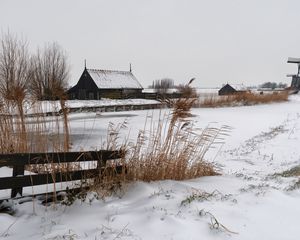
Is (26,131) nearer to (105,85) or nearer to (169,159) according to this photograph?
(169,159)

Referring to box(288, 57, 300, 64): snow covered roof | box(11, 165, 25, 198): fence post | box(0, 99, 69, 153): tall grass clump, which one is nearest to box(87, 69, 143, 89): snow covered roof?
box(288, 57, 300, 64): snow covered roof

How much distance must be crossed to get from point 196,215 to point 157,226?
1.35 ft

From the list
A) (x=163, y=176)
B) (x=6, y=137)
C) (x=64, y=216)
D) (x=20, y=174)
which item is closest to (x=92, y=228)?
(x=64, y=216)

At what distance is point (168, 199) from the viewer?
3.27 m

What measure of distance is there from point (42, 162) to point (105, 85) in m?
28.9

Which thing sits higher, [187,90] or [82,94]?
[187,90]

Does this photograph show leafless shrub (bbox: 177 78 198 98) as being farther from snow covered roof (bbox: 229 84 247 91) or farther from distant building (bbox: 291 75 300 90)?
snow covered roof (bbox: 229 84 247 91)

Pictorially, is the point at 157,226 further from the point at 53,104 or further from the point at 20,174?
the point at 53,104

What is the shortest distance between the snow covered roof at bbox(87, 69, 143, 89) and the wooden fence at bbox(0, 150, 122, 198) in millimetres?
28192

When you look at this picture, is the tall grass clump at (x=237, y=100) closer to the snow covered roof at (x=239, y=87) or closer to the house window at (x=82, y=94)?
the house window at (x=82, y=94)

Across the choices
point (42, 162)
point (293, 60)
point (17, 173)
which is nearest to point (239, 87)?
point (293, 60)

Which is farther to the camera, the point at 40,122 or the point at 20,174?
the point at 40,122

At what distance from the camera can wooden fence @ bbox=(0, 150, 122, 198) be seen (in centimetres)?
334

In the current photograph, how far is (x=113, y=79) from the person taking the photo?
33.4 metres
